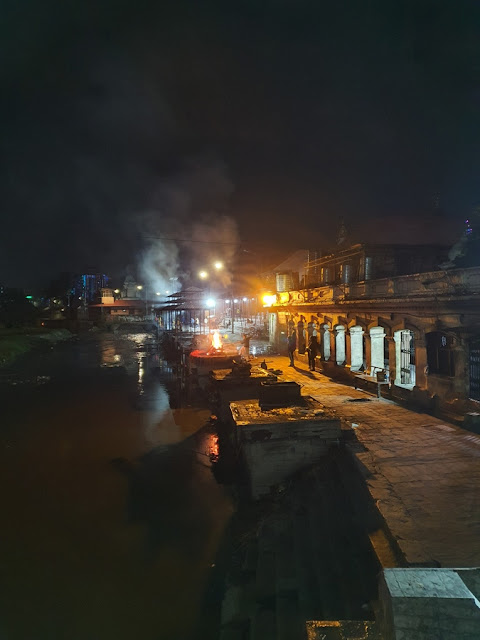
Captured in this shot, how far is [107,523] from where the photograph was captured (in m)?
8.69

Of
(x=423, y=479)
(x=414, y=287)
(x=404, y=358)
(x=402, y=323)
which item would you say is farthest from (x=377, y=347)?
(x=423, y=479)

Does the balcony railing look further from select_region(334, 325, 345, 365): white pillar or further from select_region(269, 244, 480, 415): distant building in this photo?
select_region(334, 325, 345, 365): white pillar

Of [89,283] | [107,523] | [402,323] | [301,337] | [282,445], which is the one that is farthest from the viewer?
[89,283]

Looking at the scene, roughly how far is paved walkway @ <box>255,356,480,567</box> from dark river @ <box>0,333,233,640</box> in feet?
11.5

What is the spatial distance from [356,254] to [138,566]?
1832 cm

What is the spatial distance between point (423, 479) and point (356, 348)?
11256 millimetres

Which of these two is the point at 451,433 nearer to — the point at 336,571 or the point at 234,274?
the point at 336,571

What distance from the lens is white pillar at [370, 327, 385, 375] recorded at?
1603 centimetres

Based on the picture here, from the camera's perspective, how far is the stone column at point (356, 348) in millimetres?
17641

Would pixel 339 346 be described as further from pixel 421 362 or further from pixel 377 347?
pixel 421 362

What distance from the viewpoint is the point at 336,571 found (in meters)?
5.61

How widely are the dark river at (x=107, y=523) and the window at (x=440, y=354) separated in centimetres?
800

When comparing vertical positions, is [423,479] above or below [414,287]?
below

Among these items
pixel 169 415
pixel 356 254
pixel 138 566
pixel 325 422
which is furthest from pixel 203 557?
pixel 356 254
